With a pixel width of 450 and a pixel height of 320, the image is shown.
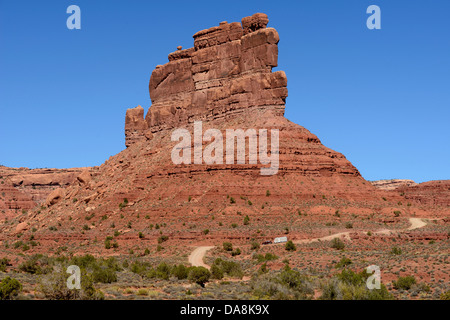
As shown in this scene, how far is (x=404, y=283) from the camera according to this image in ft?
106

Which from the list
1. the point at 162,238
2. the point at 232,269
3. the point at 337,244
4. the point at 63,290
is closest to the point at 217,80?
the point at 162,238

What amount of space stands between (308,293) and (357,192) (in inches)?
1743

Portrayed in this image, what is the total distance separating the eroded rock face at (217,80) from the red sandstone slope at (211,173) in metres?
0.15

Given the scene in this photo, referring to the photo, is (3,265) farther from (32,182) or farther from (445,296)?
(32,182)

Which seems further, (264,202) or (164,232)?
(264,202)

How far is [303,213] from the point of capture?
218 feet

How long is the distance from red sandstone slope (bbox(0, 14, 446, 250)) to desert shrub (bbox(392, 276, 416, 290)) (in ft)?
91.4

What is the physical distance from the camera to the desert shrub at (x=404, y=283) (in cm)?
3234

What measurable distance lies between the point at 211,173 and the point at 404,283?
44.0 m

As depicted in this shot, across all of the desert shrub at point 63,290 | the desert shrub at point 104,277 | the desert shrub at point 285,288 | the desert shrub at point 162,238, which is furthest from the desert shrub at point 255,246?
the desert shrub at point 63,290

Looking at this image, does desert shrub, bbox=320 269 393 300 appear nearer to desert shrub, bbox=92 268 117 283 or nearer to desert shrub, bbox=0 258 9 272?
desert shrub, bbox=92 268 117 283
